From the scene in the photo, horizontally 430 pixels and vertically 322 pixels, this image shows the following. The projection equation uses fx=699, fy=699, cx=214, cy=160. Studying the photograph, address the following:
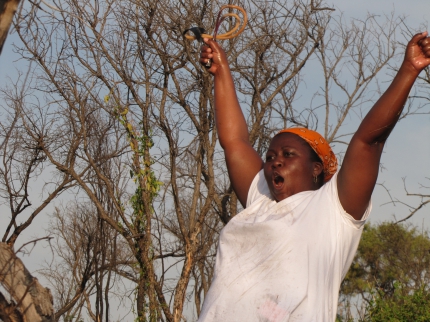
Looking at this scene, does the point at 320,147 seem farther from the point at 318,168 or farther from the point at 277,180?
the point at 277,180

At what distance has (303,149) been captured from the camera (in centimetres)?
297

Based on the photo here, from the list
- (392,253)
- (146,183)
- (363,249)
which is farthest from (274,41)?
(363,249)

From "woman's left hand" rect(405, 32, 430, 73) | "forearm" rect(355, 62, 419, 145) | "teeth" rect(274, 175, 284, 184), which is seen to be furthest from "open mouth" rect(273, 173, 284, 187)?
"woman's left hand" rect(405, 32, 430, 73)

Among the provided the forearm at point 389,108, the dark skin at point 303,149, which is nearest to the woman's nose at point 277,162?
the dark skin at point 303,149

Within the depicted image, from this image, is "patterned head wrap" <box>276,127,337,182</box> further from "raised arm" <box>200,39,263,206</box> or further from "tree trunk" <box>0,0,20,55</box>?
"tree trunk" <box>0,0,20,55</box>

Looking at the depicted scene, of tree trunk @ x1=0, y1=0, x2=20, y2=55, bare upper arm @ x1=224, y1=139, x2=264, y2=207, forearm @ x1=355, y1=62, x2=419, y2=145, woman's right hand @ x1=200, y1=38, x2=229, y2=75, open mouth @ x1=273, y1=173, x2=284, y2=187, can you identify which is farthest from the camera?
woman's right hand @ x1=200, y1=38, x2=229, y2=75

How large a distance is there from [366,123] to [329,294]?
65 cm

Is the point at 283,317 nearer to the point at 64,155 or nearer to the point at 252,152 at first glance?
the point at 252,152

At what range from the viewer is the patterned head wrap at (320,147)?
2.99m

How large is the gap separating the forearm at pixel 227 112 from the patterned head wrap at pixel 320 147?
12.5 inches

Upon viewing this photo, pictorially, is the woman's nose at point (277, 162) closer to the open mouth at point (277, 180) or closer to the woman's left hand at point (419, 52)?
the open mouth at point (277, 180)

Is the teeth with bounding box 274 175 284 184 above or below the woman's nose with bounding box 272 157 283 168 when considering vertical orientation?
below

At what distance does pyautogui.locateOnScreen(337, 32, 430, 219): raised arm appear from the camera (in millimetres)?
2523

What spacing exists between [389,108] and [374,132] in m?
0.10
